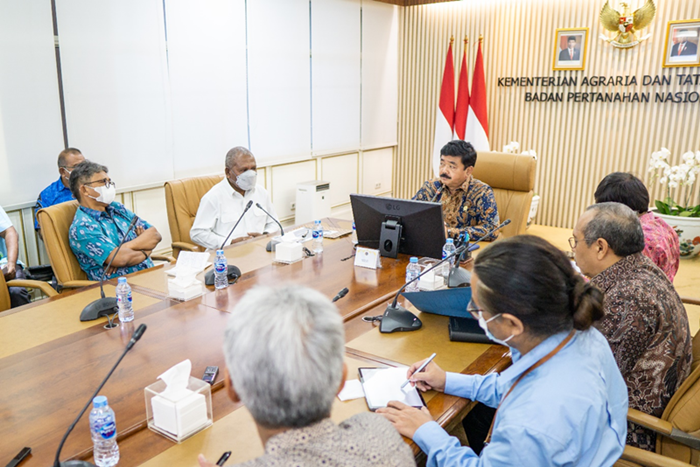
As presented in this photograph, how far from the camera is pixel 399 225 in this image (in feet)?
9.41

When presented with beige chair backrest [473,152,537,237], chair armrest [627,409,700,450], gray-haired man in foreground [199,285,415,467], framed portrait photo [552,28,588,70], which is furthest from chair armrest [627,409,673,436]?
framed portrait photo [552,28,588,70]

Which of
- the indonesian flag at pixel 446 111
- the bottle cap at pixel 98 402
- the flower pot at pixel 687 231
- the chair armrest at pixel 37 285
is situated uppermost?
the indonesian flag at pixel 446 111

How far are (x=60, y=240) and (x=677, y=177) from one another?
4748 millimetres

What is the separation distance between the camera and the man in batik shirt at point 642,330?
70.5 inches

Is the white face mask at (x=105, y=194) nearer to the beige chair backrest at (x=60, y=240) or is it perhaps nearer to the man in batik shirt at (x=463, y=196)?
the beige chair backrest at (x=60, y=240)

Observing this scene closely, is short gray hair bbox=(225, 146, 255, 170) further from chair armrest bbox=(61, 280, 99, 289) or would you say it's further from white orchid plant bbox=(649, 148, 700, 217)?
white orchid plant bbox=(649, 148, 700, 217)

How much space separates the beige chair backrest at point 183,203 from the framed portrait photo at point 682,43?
14.6ft

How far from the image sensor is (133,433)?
4.72 ft

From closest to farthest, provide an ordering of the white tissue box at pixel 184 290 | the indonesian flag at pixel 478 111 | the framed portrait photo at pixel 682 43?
1. the white tissue box at pixel 184 290
2. the framed portrait photo at pixel 682 43
3. the indonesian flag at pixel 478 111

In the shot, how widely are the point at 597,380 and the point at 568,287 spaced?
23 cm

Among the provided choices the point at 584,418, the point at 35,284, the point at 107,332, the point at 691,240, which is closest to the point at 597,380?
the point at 584,418

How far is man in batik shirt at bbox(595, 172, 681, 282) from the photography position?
2.52 m

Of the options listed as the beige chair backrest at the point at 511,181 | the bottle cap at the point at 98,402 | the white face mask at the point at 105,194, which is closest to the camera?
the bottle cap at the point at 98,402

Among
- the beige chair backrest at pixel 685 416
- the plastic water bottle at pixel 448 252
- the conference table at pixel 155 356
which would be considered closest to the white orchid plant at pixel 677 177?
the plastic water bottle at pixel 448 252
